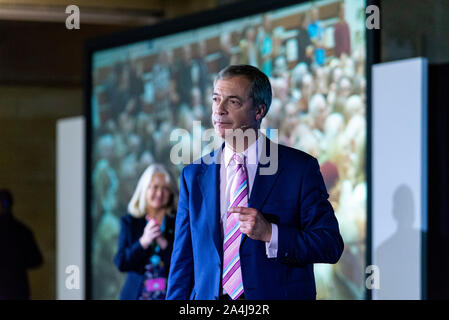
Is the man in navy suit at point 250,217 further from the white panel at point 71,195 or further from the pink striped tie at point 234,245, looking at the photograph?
the white panel at point 71,195

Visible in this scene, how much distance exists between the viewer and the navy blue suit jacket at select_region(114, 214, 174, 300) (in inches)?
147

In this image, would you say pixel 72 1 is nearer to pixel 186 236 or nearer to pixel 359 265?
pixel 186 236

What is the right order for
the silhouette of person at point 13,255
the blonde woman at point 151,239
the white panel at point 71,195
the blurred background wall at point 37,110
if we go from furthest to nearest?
the blurred background wall at point 37,110 < the silhouette of person at point 13,255 < the white panel at point 71,195 < the blonde woman at point 151,239

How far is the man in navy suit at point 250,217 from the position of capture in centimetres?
186

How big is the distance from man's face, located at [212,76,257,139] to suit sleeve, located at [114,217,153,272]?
1.93m

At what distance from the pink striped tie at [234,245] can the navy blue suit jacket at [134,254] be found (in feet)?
5.70

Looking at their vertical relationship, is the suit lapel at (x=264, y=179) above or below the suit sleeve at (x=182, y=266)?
above

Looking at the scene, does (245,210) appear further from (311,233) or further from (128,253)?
(128,253)

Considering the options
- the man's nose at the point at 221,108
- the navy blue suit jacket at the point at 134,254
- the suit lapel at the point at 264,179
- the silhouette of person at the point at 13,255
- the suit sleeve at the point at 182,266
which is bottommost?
the silhouette of person at the point at 13,255

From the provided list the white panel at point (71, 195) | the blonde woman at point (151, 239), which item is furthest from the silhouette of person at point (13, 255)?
the blonde woman at point (151, 239)

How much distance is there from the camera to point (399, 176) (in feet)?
14.4

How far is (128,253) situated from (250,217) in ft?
6.95

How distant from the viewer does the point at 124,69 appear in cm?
592

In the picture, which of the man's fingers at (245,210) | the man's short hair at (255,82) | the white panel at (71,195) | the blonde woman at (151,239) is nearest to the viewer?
the man's fingers at (245,210)
